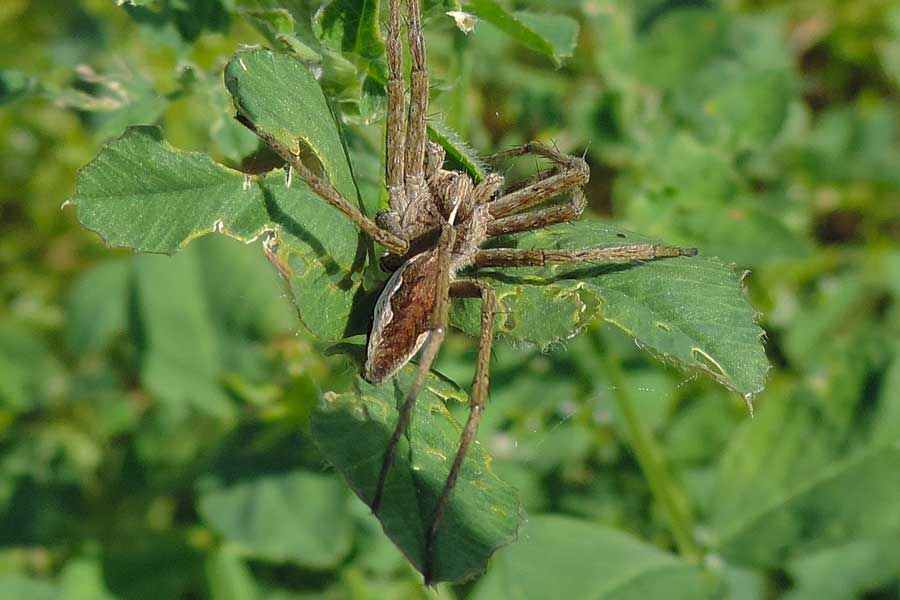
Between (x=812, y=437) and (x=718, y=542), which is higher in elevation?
(x=812, y=437)

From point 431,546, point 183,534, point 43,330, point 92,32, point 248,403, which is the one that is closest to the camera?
point 431,546

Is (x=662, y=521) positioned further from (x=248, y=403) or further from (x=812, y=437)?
(x=248, y=403)

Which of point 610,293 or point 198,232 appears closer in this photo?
point 198,232

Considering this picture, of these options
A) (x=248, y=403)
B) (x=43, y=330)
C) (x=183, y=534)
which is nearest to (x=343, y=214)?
(x=248, y=403)

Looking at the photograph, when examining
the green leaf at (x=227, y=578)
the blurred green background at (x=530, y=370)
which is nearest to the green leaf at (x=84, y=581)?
the blurred green background at (x=530, y=370)

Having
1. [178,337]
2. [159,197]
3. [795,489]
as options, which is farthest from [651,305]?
[178,337]

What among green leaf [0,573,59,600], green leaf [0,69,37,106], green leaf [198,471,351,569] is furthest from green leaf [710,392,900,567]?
green leaf [0,69,37,106]

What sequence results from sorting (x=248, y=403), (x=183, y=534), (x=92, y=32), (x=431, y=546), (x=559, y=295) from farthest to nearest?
(x=92, y=32), (x=183, y=534), (x=248, y=403), (x=559, y=295), (x=431, y=546)

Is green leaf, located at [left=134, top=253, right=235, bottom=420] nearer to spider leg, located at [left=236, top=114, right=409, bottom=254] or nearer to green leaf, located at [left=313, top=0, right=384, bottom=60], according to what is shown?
spider leg, located at [left=236, top=114, right=409, bottom=254]

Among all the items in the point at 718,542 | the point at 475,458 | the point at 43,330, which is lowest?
the point at 43,330
